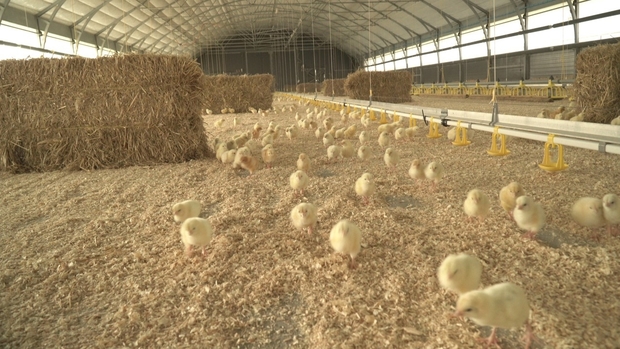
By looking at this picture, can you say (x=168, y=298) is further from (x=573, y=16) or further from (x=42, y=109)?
(x=573, y=16)

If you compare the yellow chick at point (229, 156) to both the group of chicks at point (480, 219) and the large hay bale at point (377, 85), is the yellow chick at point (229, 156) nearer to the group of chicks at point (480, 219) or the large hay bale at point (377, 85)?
the group of chicks at point (480, 219)

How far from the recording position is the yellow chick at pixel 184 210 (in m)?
3.13

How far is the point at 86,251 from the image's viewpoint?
9.55ft

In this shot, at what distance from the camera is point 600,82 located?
718 centimetres

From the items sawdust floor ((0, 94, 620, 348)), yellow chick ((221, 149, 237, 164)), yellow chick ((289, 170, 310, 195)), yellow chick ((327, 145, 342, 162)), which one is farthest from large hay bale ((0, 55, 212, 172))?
yellow chick ((289, 170, 310, 195))

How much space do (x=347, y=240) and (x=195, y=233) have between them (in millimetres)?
949

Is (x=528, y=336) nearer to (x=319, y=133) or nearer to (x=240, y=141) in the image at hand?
Answer: (x=240, y=141)

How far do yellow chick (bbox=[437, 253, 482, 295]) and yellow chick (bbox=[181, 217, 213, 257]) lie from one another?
1.46 m

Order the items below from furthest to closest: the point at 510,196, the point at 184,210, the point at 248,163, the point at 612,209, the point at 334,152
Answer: the point at 334,152, the point at 248,163, the point at 184,210, the point at 510,196, the point at 612,209

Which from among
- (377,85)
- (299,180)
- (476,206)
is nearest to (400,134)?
(299,180)

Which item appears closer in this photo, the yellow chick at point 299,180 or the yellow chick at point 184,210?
the yellow chick at point 184,210

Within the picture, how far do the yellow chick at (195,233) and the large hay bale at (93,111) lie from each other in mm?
3715

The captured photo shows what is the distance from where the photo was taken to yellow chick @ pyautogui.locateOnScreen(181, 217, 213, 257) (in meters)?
2.64

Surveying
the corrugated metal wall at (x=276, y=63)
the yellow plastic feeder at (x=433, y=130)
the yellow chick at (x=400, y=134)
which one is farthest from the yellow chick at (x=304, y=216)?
the corrugated metal wall at (x=276, y=63)
